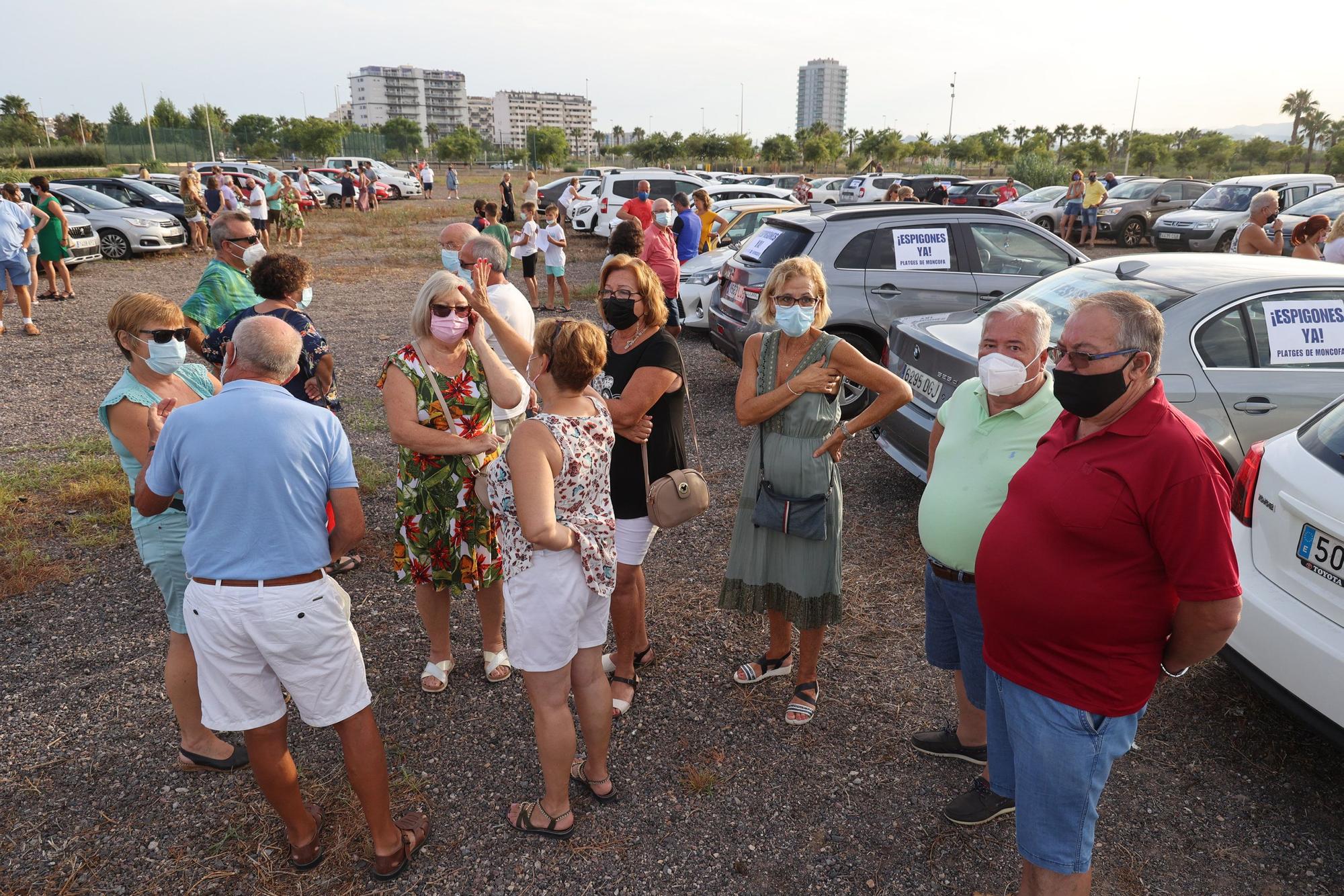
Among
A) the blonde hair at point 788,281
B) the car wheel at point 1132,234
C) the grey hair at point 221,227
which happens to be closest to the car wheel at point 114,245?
the grey hair at point 221,227

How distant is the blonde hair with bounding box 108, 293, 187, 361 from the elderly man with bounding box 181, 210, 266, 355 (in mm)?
1479

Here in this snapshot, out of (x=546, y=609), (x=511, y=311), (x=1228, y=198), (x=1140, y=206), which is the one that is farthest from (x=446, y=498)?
(x=1140, y=206)

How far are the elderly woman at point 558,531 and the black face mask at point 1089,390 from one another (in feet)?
4.49

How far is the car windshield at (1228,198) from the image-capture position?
18.7 metres

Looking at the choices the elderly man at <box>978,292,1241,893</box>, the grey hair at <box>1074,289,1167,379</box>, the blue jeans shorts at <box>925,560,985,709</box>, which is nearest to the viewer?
the elderly man at <box>978,292,1241,893</box>

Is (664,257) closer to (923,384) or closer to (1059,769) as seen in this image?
(923,384)

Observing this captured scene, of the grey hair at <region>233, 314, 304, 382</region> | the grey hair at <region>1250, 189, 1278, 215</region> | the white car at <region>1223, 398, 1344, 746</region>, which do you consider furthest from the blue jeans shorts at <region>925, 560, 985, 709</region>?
the grey hair at <region>1250, 189, 1278, 215</region>

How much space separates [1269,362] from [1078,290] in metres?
1.10

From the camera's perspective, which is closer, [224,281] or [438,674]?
[438,674]

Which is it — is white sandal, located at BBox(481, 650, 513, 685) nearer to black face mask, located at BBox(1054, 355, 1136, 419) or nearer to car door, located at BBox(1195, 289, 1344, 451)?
black face mask, located at BBox(1054, 355, 1136, 419)

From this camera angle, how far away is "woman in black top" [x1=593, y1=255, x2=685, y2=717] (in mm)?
3242

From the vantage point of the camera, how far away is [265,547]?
92.4 inches

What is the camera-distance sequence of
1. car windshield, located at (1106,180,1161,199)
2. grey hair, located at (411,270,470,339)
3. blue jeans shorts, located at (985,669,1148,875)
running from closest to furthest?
blue jeans shorts, located at (985,669,1148,875) → grey hair, located at (411,270,470,339) → car windshield, located at (1106,180,1161,199)

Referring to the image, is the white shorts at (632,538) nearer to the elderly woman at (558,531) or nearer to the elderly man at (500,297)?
the elderly woman at (558,531)
